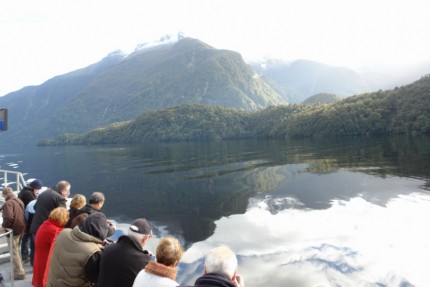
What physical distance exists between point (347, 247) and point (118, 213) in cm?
1514

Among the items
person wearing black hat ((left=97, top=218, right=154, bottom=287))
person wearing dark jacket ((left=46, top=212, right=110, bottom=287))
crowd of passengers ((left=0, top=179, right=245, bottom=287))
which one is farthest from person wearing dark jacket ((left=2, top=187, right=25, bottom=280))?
person wearing black hat ((left=97, top=218, right=154, bottom=287))

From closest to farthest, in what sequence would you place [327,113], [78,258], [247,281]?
1. [78,258]
2. [247,281]
3. [327,113]

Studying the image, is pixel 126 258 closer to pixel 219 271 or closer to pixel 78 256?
pixel 78 256

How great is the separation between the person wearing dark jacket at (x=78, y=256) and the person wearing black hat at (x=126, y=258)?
712 millimetres

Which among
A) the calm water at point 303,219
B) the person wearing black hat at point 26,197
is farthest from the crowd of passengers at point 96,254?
the calm water at point 303,219

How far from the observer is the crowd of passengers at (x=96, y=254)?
4.21 meters

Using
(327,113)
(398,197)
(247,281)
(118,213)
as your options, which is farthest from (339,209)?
(327,113)

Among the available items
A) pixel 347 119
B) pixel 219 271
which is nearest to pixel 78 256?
pixel 219 271

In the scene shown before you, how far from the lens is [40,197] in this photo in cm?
869

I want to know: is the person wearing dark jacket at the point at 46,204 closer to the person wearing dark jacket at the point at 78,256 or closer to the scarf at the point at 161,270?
the person wearing dark jacket at the point at 78,256

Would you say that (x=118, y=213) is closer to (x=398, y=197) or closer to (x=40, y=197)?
(x=40, y=197)

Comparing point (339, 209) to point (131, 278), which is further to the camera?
point (339, 209)

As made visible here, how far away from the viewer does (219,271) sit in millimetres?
4012

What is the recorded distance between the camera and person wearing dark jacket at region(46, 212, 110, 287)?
19.4 ft
